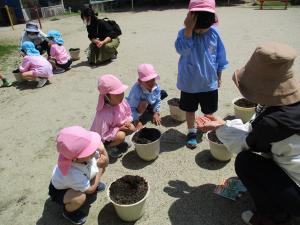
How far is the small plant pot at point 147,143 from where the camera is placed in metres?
3.17

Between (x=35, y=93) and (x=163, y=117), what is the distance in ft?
8.62

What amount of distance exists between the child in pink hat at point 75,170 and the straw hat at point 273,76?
1.26m

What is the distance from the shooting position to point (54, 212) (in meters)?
2.79

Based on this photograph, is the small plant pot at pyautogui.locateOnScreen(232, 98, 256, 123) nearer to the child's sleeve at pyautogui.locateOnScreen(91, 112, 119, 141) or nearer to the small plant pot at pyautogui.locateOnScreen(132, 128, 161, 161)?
the small plant pot at pyautogui.locateOnScreen(132, 128, 161, 161)

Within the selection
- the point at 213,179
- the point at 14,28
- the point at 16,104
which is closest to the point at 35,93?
the point at 16,104

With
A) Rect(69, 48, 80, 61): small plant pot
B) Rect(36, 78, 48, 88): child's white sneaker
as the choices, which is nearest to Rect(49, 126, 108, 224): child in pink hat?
Rect(36, 78, 48, 88): child's white sneaker

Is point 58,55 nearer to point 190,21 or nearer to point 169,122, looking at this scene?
point 169,122

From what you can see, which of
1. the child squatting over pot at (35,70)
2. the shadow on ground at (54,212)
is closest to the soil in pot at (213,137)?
the shadow on ground at (54,212)

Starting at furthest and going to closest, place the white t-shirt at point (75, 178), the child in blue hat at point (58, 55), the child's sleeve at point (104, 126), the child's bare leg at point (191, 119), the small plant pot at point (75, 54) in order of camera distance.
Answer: the small plant pot at point (75, 54)
the child in blue hat at point (58, 55)
the child's bare leg at point (191, 119)
the child's sleeve at point (104, 126)
the white t-shirt at point (75, 178)

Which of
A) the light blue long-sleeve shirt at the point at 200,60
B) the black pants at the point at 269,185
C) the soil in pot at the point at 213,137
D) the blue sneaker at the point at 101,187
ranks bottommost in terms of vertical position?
the blue sneaker at the point at 101,187

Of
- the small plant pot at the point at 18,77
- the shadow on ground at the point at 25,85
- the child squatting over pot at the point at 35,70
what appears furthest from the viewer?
the small plant pot at the point at 18,77

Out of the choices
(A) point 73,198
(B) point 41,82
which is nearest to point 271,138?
(A) point 73,198

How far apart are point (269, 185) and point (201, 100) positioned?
1.39 metres

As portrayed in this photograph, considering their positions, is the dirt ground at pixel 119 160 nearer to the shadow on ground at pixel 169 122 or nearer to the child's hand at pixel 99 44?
the shadow on ground at pixel 169 122
